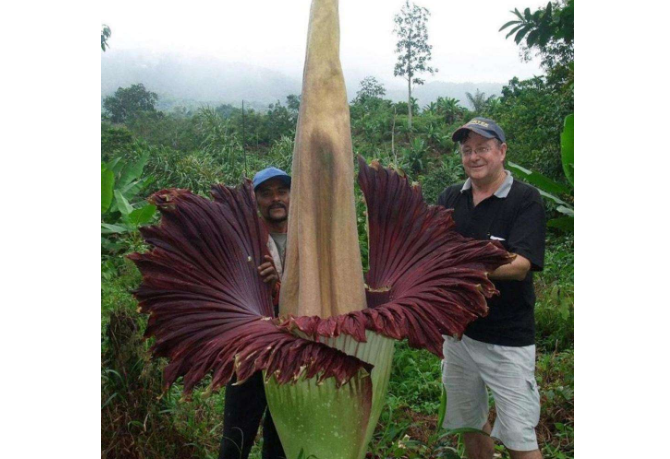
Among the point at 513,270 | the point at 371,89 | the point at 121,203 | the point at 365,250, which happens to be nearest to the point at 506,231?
the point at 513,270

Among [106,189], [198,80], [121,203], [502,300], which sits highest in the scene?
[198,80]

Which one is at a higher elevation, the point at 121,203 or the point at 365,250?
the point at 121,203

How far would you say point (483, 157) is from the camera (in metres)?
2.28

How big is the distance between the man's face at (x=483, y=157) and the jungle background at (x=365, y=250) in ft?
1.19

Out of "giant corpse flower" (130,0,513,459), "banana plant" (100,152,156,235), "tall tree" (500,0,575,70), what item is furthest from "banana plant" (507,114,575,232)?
"giant corpse flower" (130,0,513,459)

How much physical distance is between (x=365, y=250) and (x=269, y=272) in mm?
3787

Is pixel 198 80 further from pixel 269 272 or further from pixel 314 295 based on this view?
pixel 314 295

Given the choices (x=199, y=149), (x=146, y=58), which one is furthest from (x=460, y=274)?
(x=146, y=58)

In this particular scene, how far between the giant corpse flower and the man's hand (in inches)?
1.7

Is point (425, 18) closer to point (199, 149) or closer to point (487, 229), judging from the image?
point (199, 149)

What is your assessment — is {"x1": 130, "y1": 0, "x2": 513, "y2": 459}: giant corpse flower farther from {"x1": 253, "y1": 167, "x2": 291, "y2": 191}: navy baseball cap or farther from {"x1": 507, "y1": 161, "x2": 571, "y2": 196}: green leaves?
{"x1": 507, "y1": 161, "x2": 571, "y2": 196}: green leaves

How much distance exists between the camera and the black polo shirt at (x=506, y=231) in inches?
86.0

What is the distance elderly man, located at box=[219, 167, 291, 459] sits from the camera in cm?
214

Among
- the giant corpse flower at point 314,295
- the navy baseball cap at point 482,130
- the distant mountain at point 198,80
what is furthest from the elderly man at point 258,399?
the distant mountain at point 198,80
